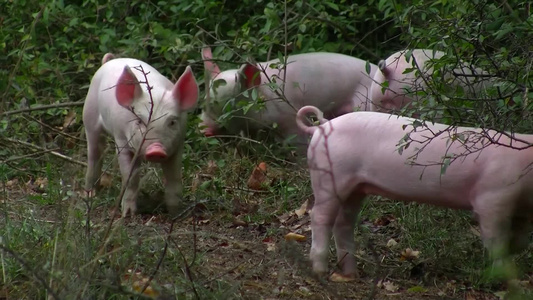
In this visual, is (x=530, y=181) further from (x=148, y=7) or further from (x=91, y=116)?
(x=148, y=7)

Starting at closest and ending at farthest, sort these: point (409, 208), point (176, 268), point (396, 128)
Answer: point (176, 268) < point (396, 128) < point (409, 208)

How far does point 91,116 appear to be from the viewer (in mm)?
5766

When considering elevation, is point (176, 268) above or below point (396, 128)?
below

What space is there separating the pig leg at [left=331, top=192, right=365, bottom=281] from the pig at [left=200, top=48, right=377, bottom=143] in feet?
7.59

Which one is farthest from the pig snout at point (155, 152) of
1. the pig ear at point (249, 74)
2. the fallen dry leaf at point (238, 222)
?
the pig ear at point (249, 74)

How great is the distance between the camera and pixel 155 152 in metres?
5.10

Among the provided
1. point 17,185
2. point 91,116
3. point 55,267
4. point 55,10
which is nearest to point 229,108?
point 91,116

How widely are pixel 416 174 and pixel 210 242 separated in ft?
4.17

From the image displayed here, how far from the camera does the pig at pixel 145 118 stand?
513 cm

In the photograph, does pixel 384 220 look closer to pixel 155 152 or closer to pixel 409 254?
pixel 409 254

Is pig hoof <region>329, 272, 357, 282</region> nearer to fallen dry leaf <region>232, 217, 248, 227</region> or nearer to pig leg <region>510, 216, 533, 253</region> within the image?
pig leg <region>510, 216, 533, 253</region>

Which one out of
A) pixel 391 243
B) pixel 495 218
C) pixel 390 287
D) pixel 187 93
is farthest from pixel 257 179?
pixel 495 218

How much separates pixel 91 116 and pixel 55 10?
2062mm

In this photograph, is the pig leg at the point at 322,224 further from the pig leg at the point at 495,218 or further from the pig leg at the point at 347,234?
the pig leg at the point at 495,218
